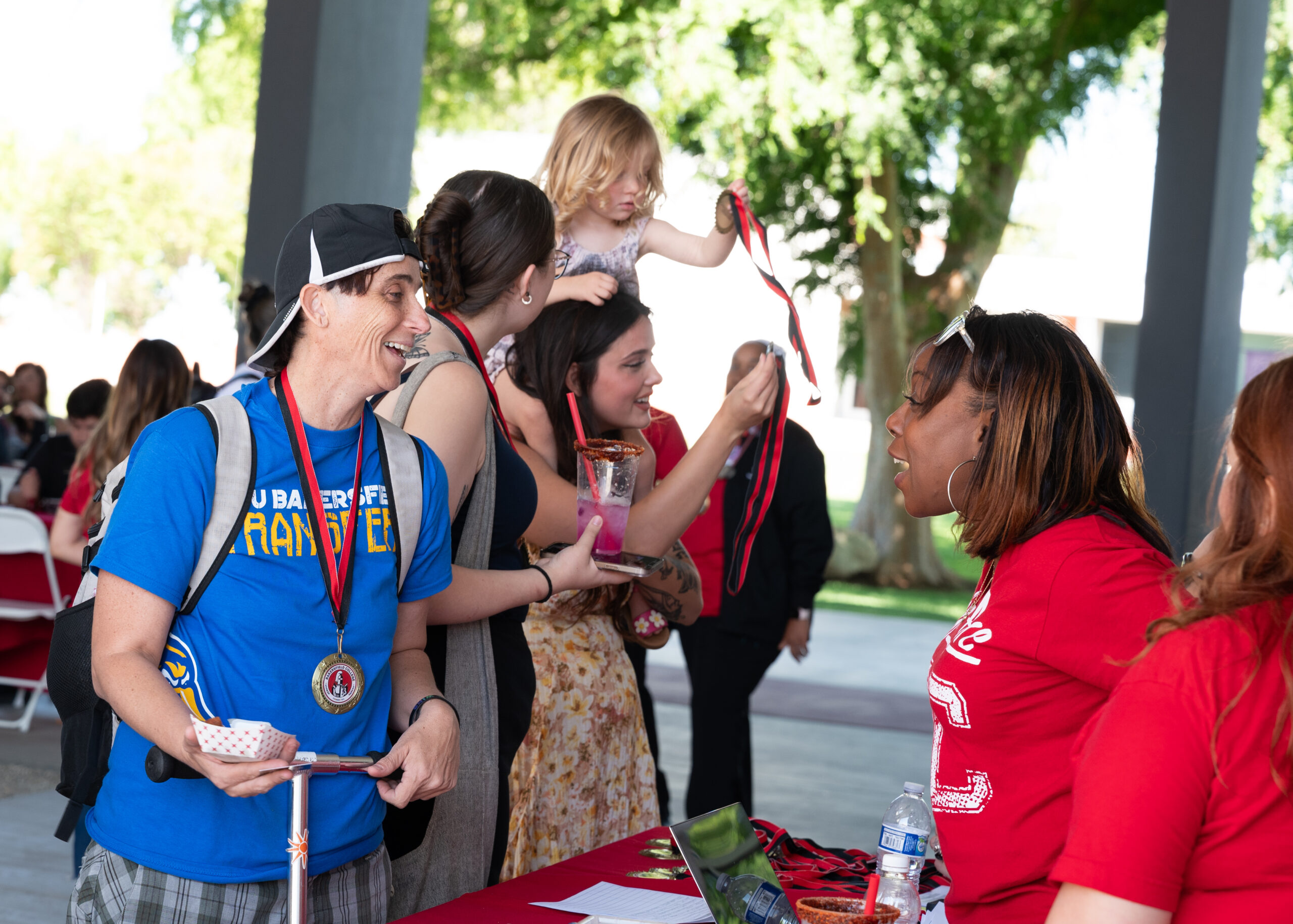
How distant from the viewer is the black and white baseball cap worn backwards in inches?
66.0

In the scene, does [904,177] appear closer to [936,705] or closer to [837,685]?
[837,685]

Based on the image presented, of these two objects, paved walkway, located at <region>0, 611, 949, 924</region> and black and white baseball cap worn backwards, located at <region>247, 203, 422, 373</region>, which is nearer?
black and white baseball cap worn backwards, located at <region>247, 203, 422, 373</region>

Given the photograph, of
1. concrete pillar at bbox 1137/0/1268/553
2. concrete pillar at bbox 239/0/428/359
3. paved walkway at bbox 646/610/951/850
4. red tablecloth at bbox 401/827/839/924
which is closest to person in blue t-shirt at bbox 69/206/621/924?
red tablecloth at bbox 401/827/839/924

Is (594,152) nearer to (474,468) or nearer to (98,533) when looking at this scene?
(474,468)

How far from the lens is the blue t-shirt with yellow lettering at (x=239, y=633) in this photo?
1.56 meters

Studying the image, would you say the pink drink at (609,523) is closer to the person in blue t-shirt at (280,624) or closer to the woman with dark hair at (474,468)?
the woman with dark hair at (474,468)

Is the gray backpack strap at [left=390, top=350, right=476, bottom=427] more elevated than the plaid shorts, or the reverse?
the gray backpack strap at [left=390, top=350, right=476, bottom=427]

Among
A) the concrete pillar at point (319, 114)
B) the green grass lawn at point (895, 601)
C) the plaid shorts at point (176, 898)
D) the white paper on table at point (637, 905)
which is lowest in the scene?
the green grass lawn at point (895, 601)

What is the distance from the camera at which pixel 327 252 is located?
1.68 meters

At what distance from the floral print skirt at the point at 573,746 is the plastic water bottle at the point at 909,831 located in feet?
2.16

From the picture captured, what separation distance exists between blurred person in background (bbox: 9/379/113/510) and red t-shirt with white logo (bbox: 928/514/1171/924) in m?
5.19

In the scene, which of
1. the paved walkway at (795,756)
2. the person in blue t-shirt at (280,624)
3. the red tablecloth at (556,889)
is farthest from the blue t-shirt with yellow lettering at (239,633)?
the paved walkway at (795,756)

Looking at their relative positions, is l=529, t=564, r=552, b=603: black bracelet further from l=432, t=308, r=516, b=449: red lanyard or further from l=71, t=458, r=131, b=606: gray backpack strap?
l=71, t=458, r=131, b=606: gray backpack strap

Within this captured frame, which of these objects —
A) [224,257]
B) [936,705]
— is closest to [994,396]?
[936,705]
